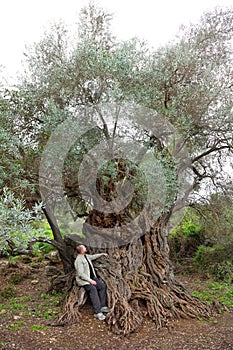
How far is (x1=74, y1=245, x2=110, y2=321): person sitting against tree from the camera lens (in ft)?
26.6

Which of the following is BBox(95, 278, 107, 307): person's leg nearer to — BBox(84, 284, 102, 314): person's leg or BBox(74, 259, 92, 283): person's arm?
BBox(84, 284, 102, 314): person's leg

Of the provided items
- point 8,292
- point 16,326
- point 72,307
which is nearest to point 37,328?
point 16,326

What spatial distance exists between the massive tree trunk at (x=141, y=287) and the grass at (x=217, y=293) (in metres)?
1.02

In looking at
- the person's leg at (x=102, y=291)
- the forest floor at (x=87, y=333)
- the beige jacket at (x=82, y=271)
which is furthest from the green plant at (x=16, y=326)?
the person's leg at (x=102, y=291)

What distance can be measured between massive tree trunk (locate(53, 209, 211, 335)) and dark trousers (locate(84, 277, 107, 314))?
16 cm

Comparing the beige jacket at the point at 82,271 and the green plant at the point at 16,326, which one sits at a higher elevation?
the beige jacket at the point at 82,271

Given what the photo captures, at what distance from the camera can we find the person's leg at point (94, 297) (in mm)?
8070

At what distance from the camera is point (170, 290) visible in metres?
9.45

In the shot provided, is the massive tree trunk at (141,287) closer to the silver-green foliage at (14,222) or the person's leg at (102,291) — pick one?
the person's leg at (102,291)

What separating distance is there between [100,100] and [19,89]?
2.21m

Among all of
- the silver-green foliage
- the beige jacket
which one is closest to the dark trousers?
the beige jacket

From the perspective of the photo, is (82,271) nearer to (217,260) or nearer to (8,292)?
(8,292)

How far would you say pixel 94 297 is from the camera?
26.8 feet

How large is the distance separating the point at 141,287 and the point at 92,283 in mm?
1373
